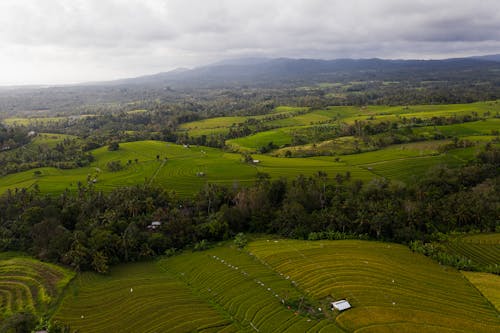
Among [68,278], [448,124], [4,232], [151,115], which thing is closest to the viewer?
[68,278]

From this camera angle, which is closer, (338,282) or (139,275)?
(338,282)

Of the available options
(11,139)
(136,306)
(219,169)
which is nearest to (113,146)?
(11,139)

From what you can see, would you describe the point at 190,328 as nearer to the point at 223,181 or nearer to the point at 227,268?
the point at 227,268

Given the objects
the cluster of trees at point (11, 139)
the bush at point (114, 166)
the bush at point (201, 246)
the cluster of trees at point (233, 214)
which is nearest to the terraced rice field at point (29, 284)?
the cluster of trees at point (233, 214)

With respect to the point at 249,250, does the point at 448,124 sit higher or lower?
higher

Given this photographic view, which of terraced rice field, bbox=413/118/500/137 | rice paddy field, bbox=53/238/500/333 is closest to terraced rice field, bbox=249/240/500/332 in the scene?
rice paddy field, bbox=53/238/500/333

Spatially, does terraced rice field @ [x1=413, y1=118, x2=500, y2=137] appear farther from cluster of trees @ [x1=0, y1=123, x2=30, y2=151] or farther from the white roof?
cluster of trees @ [x1=0, y1=123, x2=30, y2=151]

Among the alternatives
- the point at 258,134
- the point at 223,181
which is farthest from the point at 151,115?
the point at 223,181
